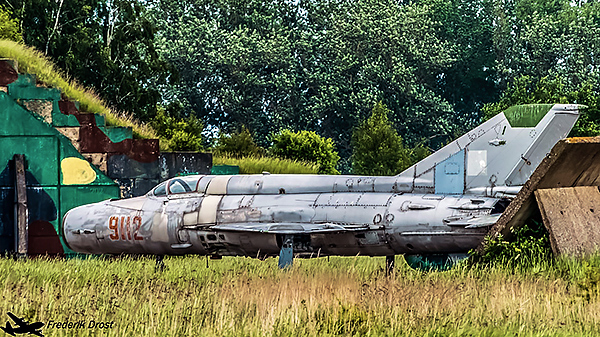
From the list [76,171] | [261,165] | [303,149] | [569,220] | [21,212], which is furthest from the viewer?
[303,149]

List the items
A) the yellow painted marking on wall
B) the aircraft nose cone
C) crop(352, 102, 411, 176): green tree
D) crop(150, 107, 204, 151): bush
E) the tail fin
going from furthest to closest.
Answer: crop(352, 102, 411, 176): green tree < crop(150, 107, 204, 151): bush < the yellow painted marking on wall < the aircraft nose cone < the tail fin

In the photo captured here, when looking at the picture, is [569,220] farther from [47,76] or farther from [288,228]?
[47,76]

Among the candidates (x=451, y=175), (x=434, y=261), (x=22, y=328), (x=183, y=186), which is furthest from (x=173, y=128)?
(x=22, y=328)

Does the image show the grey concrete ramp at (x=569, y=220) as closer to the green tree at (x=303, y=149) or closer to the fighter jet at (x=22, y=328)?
the fighter jet at (x=22, y=328)

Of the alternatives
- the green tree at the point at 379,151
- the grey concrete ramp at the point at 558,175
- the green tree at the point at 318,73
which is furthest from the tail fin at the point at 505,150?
the green tree at the point at 318,73

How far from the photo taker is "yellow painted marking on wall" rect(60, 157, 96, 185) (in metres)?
20.8

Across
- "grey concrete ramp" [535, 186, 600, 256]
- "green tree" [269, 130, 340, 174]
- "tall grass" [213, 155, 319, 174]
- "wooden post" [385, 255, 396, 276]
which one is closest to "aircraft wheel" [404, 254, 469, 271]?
"wooden post" [385, 255, 396, 276]

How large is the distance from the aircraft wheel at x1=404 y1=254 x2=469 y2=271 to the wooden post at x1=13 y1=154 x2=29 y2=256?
30.5 feet

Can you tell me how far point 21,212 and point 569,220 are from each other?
1279 centimetres

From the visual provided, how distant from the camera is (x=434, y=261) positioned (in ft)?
51.0

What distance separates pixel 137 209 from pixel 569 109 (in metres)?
8.20

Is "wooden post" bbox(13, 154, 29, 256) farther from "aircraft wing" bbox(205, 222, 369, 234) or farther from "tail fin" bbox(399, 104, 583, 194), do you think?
"tail fin" bbox(399, 104, 583, 194)

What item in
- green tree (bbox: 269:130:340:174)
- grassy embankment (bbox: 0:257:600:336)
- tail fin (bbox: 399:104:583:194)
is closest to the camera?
grassy embankment (bbox: 0:257:600:336)

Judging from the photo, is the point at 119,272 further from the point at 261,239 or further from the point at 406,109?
A: the point at 406,109
